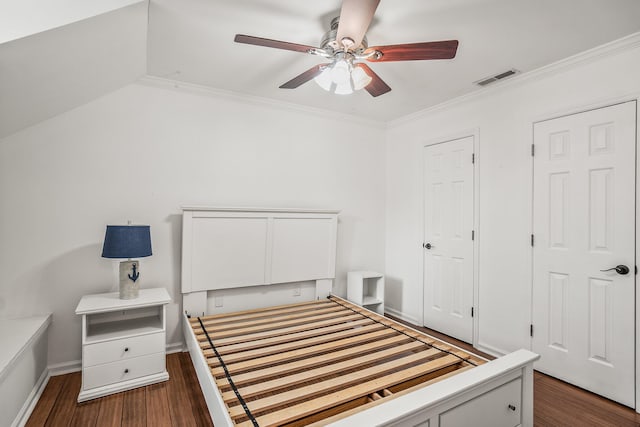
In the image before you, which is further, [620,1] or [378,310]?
[378,310]

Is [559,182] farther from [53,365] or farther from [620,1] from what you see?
[53,365]

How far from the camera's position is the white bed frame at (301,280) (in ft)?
4.66

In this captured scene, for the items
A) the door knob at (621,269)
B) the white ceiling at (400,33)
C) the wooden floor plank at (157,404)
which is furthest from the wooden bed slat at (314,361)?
the white ceiling at (400,33)

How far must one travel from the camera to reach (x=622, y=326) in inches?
86.5

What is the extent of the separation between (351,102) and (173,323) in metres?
2.86

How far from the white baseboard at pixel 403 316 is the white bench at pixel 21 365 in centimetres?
339

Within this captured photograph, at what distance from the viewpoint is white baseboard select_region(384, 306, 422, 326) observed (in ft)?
12.3

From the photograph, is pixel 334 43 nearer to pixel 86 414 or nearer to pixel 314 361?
pixel 314 361

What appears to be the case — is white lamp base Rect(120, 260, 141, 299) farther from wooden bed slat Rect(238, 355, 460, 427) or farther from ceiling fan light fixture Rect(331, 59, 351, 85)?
ceiling fan light fixture Rect(331, 59, 351, 85)

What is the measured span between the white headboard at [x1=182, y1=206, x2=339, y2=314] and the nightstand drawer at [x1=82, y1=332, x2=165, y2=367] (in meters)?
0.50

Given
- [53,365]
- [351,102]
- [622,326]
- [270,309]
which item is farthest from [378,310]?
[53,365]

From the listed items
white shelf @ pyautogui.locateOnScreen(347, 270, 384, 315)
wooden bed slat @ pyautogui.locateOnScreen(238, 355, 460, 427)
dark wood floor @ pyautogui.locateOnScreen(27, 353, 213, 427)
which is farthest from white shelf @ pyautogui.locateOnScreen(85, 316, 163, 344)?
white shelf @ pyautogui.locateOnScreen(347, 270, 384, 315)

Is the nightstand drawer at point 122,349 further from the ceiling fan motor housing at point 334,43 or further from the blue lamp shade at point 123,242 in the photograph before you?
the ceiling fan motor housing at point 334,43

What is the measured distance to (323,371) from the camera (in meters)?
1.89
